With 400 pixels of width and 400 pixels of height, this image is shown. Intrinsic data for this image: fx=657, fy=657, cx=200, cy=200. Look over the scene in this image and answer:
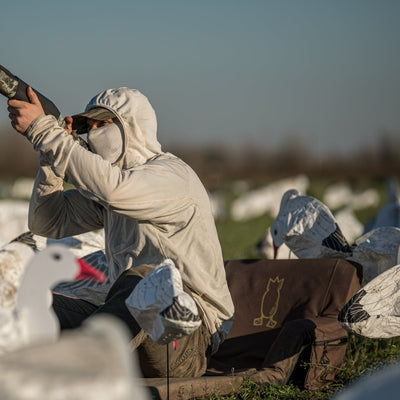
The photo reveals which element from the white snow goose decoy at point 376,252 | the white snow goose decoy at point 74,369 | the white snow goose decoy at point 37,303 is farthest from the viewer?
the white snow goose decoy at point 376,252

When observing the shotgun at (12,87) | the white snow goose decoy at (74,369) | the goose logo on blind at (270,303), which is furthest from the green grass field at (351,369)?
the shotgun at (12,87)

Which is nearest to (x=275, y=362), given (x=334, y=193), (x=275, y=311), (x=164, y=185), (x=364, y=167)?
(x=275, y=311)

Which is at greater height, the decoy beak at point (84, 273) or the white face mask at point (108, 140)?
the white face mask at point (108, 140)

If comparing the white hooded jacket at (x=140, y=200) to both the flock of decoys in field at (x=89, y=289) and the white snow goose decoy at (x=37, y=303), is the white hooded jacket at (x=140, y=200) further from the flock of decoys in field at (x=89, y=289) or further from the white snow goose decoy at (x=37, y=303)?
the white snow goose decoy at (x=37, y=303)

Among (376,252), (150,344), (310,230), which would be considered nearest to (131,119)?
(150,344)

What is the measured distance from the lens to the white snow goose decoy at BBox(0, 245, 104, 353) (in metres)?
2.12

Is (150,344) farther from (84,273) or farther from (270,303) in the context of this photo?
(270,303)

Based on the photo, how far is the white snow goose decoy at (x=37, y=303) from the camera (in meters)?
2.12

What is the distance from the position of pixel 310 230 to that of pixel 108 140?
6.90 ft

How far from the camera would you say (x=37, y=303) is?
220 centimetres

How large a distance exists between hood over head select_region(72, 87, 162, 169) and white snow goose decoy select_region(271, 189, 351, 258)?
5.92ft

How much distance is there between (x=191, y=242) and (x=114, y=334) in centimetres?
176

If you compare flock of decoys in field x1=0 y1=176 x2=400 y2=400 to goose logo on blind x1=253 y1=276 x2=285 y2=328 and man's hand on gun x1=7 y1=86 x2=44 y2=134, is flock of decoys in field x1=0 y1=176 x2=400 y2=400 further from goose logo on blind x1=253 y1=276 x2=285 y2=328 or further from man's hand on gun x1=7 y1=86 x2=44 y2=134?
man's hand on gun x1=7 y1=86 x2=44 y2=134

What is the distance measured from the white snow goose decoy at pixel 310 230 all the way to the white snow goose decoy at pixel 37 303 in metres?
3.10
